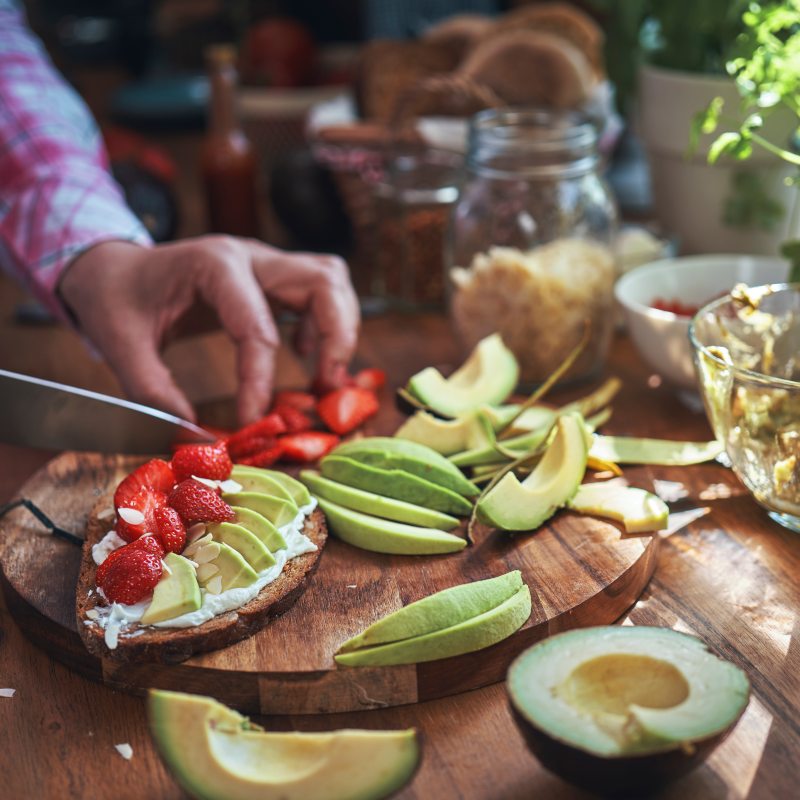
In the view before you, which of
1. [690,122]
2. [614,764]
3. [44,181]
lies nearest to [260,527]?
[614,764]

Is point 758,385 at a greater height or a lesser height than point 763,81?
lesser

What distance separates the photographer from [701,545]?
49.6 inches

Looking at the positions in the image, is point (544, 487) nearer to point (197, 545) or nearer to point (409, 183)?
point (197, 545)

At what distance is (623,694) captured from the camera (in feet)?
2.94

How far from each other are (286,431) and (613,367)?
2.04ft

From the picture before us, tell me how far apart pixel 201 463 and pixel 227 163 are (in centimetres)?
126

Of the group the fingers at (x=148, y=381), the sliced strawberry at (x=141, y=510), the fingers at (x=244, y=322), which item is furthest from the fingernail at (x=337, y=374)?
the sliced strawberry at (x=141, y=510)

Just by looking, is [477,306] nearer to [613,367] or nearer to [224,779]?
[613,367]

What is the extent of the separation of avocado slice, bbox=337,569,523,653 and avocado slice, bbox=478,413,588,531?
164mm

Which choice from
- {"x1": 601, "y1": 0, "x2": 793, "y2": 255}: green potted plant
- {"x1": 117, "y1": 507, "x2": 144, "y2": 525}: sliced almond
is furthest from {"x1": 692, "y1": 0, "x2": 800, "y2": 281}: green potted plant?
{"x1": 117, "y1": 507, "x2": 144, "y2": 525}: sliced almond

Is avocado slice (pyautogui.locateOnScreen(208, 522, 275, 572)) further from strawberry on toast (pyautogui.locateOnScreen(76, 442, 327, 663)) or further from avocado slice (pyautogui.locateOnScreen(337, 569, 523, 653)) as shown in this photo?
avocado slice (pyautogui.locateOnScreen(337, 569, 523, 653))

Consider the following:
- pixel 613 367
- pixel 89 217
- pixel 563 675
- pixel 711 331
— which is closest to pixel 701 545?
pixel 711 331

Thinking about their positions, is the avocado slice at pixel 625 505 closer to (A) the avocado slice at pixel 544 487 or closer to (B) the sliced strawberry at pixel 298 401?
(A) the avocado slice at pixel 544 487

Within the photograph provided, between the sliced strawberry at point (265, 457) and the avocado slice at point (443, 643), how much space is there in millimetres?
433
